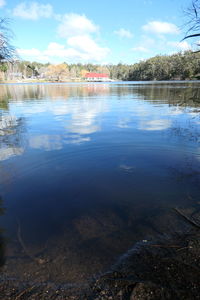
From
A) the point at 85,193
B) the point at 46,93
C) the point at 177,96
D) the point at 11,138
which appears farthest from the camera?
the point at 46,93

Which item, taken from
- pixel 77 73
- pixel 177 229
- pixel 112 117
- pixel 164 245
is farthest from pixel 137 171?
pixel 77 73

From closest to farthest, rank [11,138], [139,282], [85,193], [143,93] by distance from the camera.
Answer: [139,282] → [85,193] → [11,138] → [143,93]

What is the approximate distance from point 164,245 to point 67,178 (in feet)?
12.1

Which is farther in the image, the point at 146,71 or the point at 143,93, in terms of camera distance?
the point at 146,71

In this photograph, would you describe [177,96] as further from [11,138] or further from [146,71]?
[146,71]

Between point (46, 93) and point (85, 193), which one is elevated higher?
point (46, 93)

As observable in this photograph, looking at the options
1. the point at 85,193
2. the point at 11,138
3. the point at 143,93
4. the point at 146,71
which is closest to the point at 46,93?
the point at 143,93

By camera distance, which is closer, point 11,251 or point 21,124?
point 11,251

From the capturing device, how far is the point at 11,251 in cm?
353

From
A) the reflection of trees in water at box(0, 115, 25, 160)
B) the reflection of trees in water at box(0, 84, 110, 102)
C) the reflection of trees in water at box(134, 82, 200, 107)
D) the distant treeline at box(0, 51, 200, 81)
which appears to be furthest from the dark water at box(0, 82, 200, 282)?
the distant treeline at box(0, 51, 200, 81)

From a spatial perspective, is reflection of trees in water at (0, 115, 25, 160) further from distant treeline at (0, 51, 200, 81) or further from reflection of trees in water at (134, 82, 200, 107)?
distant treeline at (0, 51, 200, 81)

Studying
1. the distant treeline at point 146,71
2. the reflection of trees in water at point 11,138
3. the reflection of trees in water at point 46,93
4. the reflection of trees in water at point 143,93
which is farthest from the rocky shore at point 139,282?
the distant treeline at point 146,71

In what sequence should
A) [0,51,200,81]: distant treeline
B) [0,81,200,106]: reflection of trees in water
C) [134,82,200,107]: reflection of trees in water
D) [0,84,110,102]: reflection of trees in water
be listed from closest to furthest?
[134,82,200,107]: reflection of trees in water
[0,81,200,106]: reflection of trees in water
[0,84,110,102]: reflection of trees in water
[0,51,200,81]: distant treeline

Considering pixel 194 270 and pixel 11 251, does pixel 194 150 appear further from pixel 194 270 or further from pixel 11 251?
pixel 11 251
